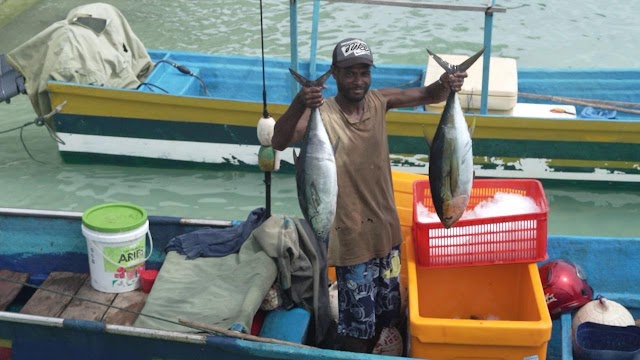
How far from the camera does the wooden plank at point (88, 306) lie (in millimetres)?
5281

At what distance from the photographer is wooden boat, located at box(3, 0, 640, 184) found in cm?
873

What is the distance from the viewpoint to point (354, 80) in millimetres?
4145

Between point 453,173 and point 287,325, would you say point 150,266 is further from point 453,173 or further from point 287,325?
point 453,173

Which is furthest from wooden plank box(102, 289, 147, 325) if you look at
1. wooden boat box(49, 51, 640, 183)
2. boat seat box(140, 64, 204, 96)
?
boat seat box(140, 64, 204, 96)

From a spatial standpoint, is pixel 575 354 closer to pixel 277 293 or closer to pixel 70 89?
pixel 277 293

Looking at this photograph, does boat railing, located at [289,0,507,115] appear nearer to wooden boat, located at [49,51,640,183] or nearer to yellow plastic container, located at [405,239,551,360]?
wooden boat, located at [49,51,640,183]

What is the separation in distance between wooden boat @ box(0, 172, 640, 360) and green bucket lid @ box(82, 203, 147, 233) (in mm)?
306

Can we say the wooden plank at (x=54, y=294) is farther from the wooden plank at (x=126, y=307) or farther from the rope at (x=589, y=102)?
the rope at (x=589, y=102)

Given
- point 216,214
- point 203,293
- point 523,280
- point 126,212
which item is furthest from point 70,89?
point 523,280

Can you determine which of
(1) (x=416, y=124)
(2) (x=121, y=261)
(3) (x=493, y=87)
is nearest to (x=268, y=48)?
(1) (x=416, y=124)

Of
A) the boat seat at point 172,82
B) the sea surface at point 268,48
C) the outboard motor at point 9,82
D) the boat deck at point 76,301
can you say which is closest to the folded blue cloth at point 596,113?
the sea surface at point 268,48

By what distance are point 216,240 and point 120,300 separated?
0.74m

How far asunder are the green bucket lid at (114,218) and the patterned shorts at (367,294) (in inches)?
61.8

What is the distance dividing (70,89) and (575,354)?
20.2 ft
